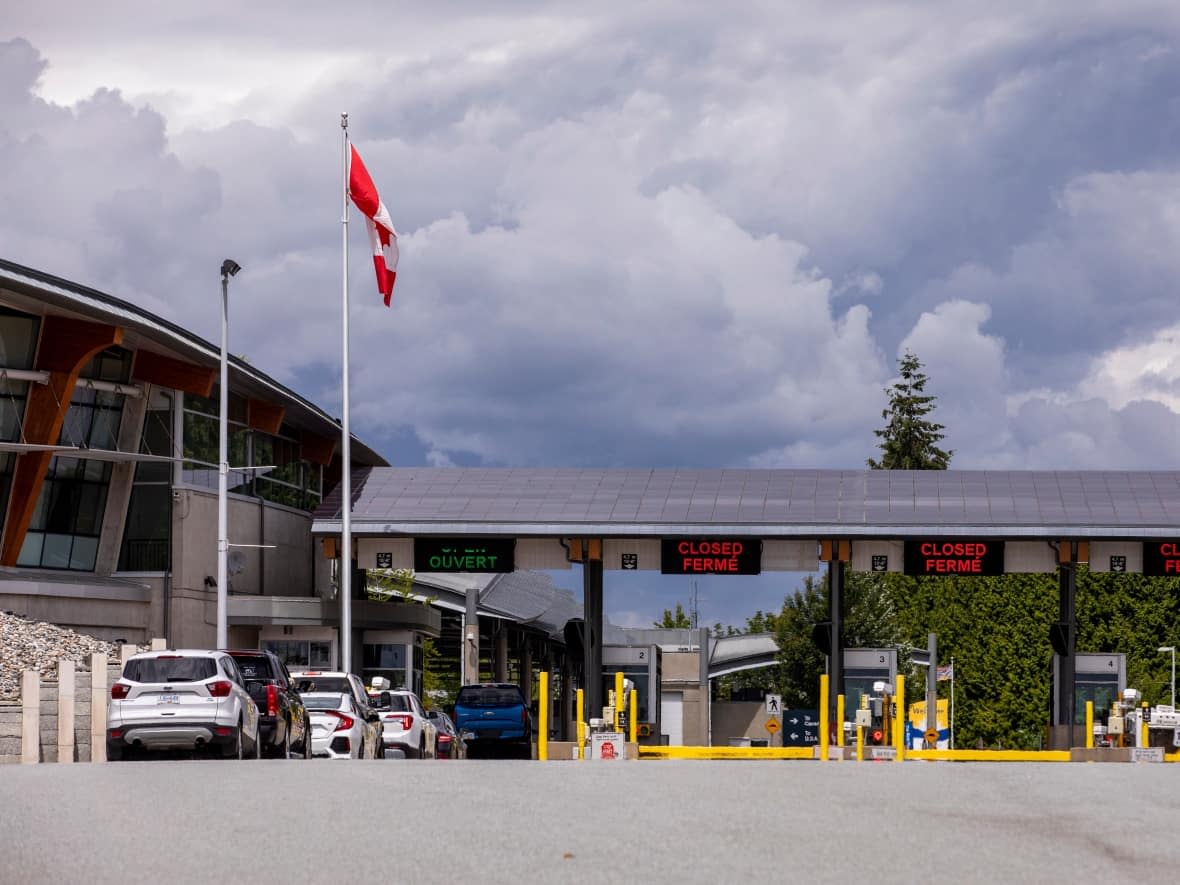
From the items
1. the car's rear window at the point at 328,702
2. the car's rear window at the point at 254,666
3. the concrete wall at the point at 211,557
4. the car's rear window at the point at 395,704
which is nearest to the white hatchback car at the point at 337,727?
the car's rear window at the point at 328,702

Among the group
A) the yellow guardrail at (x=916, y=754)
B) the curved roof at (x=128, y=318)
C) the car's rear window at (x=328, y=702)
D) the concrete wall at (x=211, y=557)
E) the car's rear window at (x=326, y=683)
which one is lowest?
the yellow guardrail at (x=916, y=754)

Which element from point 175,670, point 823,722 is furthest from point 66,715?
point 823,722

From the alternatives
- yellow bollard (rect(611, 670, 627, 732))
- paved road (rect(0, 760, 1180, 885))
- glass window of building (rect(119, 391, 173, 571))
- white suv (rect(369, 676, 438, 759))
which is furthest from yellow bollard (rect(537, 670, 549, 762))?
glass window of building (rect(119, 391, 173, 571))

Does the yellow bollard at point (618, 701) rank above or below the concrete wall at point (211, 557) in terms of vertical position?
below

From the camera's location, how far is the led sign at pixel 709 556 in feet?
133

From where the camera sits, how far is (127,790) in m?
16.2

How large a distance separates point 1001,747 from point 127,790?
55.3 meters

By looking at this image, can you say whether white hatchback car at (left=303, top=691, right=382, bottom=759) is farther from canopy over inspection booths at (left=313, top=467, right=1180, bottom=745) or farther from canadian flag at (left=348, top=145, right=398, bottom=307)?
canadian flag at (left=348, top=145, right=398, bottom=307)

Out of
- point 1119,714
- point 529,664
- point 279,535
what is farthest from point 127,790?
point 529,664

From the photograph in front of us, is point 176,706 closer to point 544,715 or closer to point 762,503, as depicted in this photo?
point 544,715

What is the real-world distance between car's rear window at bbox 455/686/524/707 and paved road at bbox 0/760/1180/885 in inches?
984

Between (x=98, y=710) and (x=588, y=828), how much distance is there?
17.3 meters

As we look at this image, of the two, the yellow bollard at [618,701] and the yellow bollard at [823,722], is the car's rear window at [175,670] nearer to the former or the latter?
the yellow bollard at [618,701]

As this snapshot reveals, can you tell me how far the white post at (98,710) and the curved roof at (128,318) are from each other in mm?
14496
